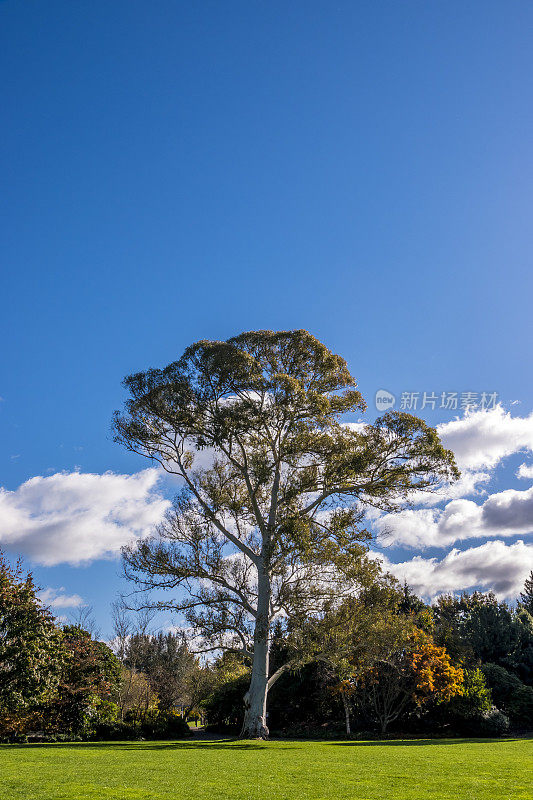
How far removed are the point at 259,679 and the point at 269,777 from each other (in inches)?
446

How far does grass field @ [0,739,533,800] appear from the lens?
7715mm

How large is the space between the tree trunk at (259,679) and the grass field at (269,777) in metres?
5.57

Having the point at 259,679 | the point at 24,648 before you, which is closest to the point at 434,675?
the point at 259,679

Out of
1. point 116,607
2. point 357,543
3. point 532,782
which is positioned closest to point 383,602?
point 357,543

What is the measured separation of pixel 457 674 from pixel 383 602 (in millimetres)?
8251

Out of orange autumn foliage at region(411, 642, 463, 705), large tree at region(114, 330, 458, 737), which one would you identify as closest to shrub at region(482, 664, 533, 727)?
orange autumn foliage at region(411, 642, 463, 705)

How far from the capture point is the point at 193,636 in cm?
2078

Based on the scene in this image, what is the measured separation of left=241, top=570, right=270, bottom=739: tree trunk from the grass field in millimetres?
5568

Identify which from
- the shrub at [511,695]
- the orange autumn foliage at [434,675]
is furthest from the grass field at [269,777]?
the shrub at [511,695]

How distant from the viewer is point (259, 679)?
2036 centimetres

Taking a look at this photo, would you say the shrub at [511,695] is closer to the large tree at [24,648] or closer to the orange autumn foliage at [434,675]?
the orange autumn foliage at [434,675]

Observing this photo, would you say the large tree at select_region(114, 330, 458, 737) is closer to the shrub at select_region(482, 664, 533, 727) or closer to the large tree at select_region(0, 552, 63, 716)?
the large tree at select_region(0, 552, 63, 716)

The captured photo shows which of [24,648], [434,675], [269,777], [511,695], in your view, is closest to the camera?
[269,777]

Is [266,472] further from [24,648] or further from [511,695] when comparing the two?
[511,695]
